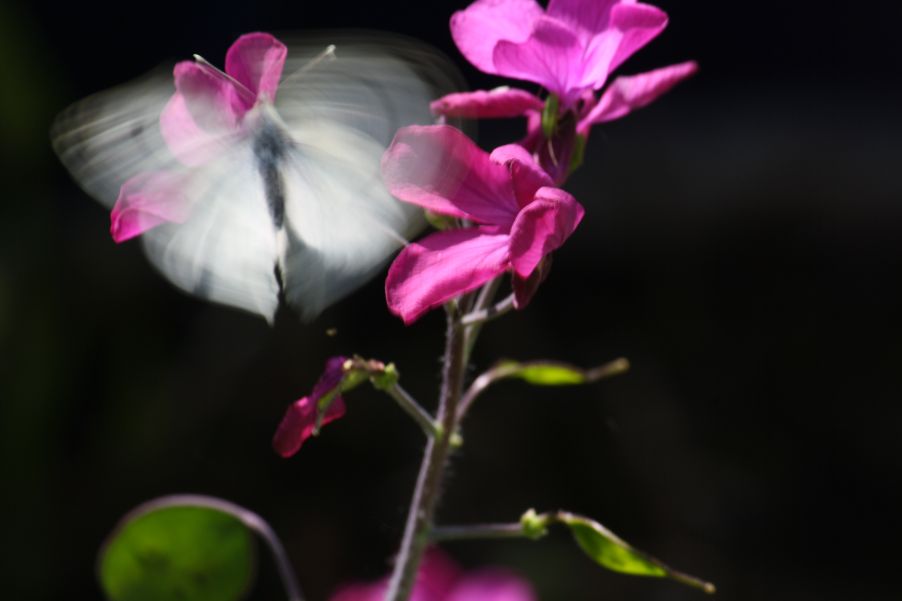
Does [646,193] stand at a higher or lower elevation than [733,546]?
higher

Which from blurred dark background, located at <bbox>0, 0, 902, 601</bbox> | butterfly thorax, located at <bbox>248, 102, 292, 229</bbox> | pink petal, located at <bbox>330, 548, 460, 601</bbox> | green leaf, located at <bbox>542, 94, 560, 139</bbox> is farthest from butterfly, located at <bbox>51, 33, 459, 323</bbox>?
blurred dark background, located at <bbox>0, 0, 902, 601</bbox>

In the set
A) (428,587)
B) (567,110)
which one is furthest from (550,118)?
(428,587)

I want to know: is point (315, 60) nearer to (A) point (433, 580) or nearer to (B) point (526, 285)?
(B) point (526, 285)

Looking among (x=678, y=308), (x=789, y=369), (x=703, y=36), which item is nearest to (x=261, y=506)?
(x=678, y=308)

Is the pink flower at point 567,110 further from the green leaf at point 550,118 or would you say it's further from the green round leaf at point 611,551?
the green round leaf at point 611,551

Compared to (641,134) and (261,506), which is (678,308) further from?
(261,506)
